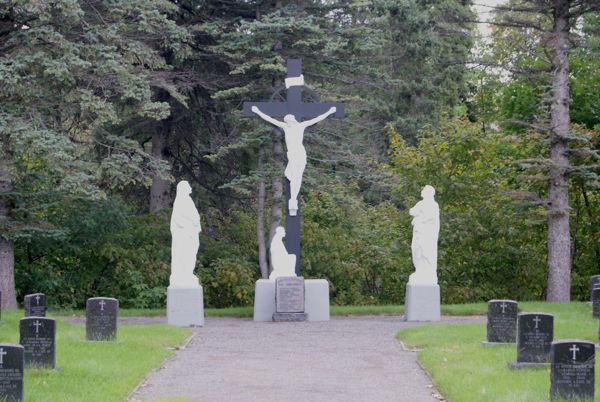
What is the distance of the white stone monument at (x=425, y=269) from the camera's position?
21.5 m

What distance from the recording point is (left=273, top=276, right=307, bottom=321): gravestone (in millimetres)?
21344

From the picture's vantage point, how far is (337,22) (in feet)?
90.3

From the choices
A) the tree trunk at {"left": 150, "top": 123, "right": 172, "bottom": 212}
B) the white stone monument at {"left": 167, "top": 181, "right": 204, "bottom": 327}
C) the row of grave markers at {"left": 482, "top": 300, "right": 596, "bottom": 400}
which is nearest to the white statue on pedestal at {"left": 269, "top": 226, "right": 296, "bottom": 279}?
the white stone monument at {"left": 167, "top": 181, "right": 204, "bottom": 327}

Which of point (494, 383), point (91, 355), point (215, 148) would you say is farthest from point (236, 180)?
point (494, 383)

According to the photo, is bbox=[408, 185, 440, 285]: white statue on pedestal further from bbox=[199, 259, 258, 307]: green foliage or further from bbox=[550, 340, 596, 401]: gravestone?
bbox=[550, 340, 596, 401]: gravestone

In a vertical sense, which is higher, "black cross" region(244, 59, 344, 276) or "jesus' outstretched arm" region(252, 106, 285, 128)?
"black cross" region(244, 59, 344, 276)

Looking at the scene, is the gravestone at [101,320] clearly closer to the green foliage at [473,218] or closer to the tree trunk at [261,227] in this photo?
the tree trunk at [261,227]

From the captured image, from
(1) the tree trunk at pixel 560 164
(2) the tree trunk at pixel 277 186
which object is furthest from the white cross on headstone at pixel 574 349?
(2) the tree trunk at pixel 277 186

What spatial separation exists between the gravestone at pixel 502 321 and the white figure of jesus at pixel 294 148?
7179 millimetres

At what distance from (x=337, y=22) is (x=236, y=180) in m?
5.21

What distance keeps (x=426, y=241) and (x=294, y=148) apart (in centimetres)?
340

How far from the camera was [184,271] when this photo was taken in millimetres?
20969

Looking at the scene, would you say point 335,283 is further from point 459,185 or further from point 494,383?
point 494,383

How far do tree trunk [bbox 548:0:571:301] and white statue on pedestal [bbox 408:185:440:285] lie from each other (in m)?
4.41
